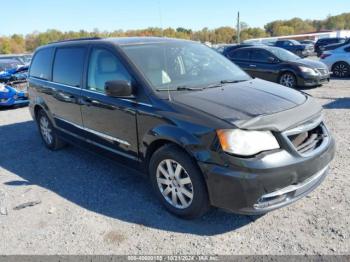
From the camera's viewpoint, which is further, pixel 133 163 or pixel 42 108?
pixel 42 108

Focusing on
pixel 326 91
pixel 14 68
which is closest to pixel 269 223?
pixel 326 91

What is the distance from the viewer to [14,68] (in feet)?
42.0

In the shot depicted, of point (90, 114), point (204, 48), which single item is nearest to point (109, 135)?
point (90, 114)

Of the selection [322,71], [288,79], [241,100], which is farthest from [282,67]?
[241,100]

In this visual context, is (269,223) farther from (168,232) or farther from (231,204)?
(168,232)

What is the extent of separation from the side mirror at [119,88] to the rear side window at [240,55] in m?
9.06

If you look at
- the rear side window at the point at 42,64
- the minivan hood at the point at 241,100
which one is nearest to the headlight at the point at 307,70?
the minivan hood at the point at 241,100

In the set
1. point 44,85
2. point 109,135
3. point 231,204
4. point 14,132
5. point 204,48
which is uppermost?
point 204,48

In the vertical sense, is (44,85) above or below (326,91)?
above

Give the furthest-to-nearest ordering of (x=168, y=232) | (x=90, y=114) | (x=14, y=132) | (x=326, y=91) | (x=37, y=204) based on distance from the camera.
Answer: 1. (x=326, y=91)
2. (x=14, y=132)
3. (x=90, y=114)
4. (x=37, y=204)
5. (x=168, y=232)

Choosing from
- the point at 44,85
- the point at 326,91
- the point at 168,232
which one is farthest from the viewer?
the point at 326,91

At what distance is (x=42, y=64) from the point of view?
576 cm

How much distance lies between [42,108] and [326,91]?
331 inches

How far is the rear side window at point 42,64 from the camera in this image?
5.50 metres
